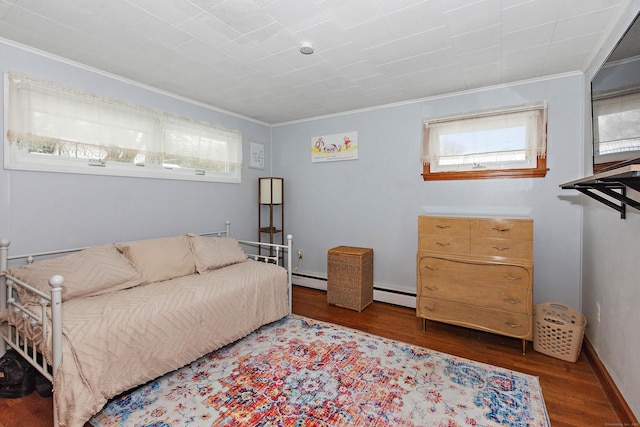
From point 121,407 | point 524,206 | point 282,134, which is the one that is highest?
point 282,134

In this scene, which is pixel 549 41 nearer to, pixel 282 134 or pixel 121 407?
pixel 282 134

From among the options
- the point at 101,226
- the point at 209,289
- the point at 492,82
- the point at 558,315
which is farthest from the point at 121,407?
the point at 492,82

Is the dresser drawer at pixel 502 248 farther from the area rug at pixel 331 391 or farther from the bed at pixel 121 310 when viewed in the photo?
the bed at pixel 121 310

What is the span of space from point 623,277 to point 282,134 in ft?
12.4

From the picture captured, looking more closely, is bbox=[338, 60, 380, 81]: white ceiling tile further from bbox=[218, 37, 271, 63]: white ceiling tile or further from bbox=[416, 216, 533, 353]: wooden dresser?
bbox=[416, 216, 533, 353]: wooden dresser

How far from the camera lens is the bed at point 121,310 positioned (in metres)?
1.61

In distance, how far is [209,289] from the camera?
7.82 ft

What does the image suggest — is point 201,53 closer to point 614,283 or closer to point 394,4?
point 394,4

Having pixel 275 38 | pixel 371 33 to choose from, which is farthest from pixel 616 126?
pixel 275 38

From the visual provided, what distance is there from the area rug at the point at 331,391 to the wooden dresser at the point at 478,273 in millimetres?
431

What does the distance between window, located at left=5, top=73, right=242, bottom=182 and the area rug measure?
184 centimetres

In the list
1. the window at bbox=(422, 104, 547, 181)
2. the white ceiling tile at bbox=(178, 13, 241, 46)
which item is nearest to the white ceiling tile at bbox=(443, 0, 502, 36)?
the window at bbox=(422, 104, 547, 181)

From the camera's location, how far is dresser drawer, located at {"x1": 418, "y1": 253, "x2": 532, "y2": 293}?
2.42 meters

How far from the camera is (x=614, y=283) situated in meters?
1.91
